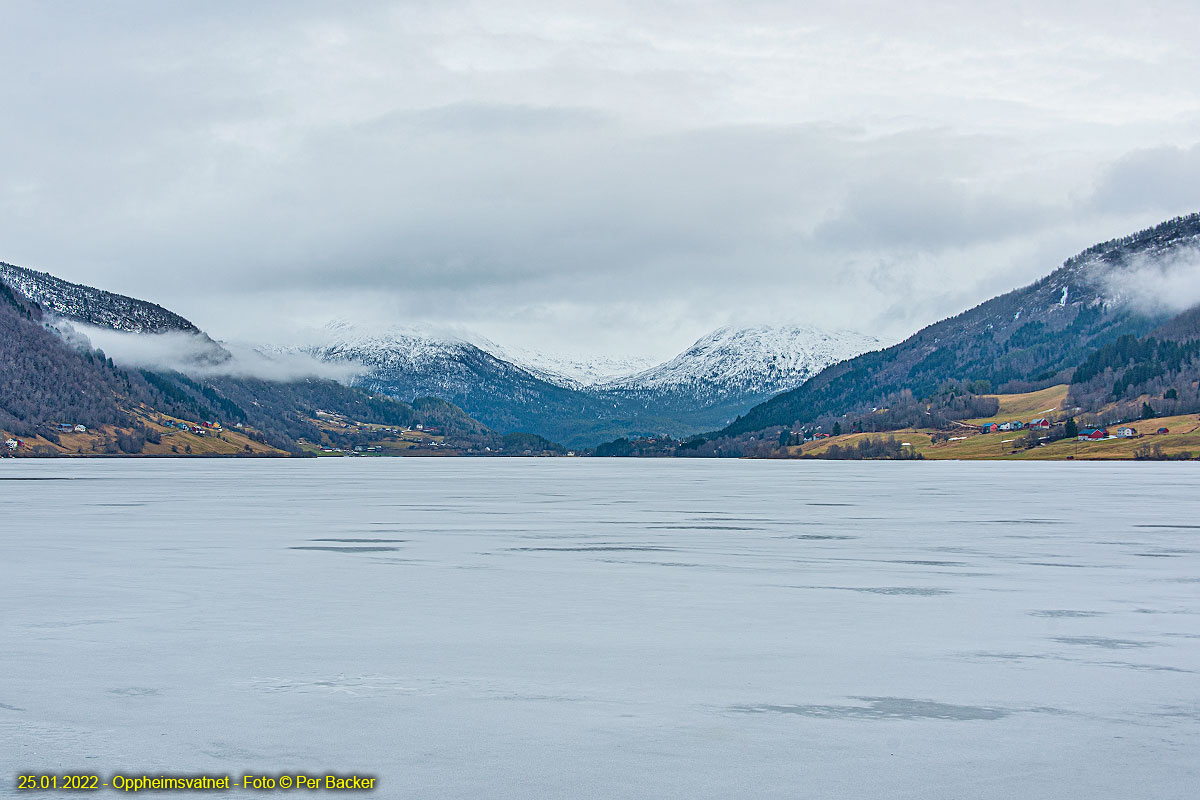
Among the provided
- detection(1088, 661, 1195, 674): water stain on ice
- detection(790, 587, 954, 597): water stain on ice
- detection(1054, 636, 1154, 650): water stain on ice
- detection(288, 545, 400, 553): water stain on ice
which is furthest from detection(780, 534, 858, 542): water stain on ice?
detection(1088, 661, 1195, 674): water stain on ice

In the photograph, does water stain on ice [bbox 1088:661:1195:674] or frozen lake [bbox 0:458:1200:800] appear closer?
frozen lake [bbox 0:458:1200:800]

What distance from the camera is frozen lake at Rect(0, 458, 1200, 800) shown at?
12.5 metres

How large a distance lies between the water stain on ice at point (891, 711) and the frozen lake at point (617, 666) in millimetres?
57

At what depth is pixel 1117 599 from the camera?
25.6m

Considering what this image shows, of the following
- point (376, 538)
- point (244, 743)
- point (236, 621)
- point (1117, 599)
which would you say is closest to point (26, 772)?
point (244, 743)

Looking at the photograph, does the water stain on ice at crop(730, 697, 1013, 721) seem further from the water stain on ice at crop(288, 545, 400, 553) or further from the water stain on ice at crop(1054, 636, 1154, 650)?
the water stain on ice at crop(288, 545, 400, 553)

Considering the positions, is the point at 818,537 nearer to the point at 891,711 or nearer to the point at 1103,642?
the point at 1103,642

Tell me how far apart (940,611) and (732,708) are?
10577 mm

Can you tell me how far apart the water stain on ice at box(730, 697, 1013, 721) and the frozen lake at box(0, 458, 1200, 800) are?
0.06m

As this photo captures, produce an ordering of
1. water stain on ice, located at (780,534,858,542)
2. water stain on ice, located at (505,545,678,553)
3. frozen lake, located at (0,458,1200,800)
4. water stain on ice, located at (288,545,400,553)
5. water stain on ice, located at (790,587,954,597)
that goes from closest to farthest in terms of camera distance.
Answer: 1. frozen lake, located at (0,458,1200,800)
2. water stain on ice, located at (790,587,954,597)
3. water stain on ice, located at (505,545,678,553)
4. water stain on ice, located at (288,545,400,553)
5. water stain on ice, located at (780,534,858,542)

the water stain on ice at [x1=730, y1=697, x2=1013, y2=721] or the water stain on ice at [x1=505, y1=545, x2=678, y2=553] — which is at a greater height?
→ the water stain on ice at [x1=730, y1=697, x2=1013, y2=721]

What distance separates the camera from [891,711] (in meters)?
14.9

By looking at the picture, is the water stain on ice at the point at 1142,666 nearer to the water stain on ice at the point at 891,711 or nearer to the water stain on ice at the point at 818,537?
the water stain on ice at the point at 891,711

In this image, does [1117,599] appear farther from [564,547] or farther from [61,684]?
[61,684]
